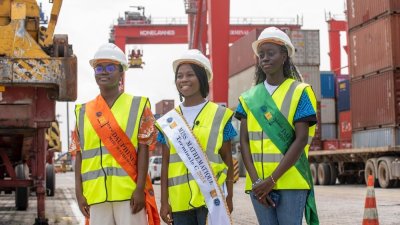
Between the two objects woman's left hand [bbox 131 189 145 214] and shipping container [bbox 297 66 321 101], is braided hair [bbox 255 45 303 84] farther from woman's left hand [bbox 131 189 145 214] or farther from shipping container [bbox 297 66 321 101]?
shipping container [bbox 297 66 321 101]

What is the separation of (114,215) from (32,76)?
173 inches

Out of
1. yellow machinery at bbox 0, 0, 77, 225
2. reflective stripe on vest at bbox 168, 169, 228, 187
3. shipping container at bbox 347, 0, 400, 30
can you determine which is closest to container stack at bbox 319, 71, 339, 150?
shipping container at bbox 347, 0, 400, 30

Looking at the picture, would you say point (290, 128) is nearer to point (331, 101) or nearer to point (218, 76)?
point (218, 76)

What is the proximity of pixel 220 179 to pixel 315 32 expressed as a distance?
31596 mm

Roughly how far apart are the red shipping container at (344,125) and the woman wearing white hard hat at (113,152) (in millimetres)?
30925

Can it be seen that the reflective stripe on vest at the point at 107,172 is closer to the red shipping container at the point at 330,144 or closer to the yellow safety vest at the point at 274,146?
the yellow safety vest at the point at 274,146

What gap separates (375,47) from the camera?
928 inches

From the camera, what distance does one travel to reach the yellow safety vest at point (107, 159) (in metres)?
4.56

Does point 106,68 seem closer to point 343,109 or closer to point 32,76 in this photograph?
point 32,76

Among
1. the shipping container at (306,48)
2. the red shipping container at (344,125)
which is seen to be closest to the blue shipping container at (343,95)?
the red shipping container at (344,125)

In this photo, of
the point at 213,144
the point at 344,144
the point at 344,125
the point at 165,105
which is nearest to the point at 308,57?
the point at 344,125

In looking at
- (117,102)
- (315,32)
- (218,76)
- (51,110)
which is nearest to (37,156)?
(51,110)

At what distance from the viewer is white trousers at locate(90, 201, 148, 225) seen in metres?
4.54

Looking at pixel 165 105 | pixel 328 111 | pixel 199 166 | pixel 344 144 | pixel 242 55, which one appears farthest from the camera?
pixel 165 105
